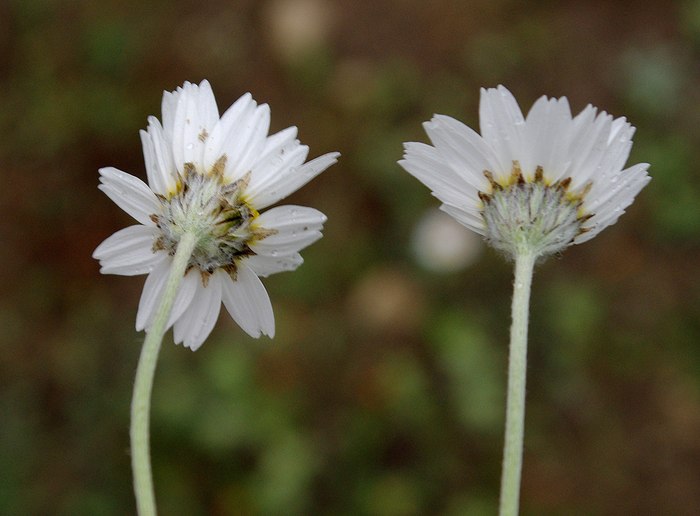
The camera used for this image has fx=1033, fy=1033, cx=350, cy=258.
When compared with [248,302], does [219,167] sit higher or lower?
higher

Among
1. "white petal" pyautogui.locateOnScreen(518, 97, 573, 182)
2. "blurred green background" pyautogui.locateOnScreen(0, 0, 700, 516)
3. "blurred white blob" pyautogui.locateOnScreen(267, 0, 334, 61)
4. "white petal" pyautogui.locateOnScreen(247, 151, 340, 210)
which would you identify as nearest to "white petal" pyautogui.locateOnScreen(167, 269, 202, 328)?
"white petal" pyautogui.locateOnScreen(247, 151, 340, 210)

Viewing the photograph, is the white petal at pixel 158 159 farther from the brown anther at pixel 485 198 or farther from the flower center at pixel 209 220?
the brown anther at pixel 485 198

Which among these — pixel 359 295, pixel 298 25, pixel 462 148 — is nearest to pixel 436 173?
pixel 462 148

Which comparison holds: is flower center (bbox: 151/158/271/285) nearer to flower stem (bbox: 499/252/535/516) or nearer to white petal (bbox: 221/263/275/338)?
white petal (bbox: 221/263/275/338)

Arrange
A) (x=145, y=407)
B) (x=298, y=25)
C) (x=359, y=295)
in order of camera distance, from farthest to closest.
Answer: (x=298, y=25)
(x=359, y=295)
(x=145, y=407)

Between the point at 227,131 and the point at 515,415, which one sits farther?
the point at 227,131

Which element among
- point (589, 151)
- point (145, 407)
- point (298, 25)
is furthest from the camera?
point (298, 25)

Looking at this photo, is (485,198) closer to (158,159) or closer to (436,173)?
(436,173)
